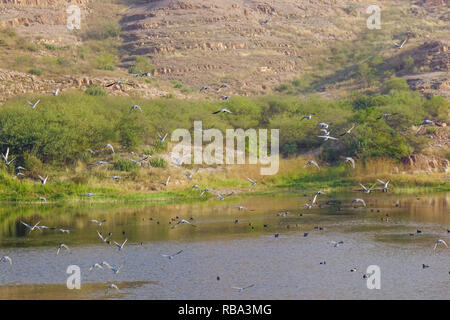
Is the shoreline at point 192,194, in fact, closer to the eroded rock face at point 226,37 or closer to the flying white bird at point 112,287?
the flying white bird at point 112,287

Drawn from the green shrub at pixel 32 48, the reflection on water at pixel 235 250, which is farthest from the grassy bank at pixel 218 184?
the green shrub at pixel 32 48

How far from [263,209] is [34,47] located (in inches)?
1822

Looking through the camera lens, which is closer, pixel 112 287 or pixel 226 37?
pixel 112 287

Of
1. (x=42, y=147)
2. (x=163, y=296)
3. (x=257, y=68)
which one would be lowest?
(x=163, y=296)

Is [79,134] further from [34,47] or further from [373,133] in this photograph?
[34,47]

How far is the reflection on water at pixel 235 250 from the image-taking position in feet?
71.1

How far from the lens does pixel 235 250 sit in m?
27.6

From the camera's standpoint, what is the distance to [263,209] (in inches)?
1503

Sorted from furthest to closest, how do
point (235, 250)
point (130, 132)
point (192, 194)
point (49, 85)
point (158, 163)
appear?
point (49, 85) → point (130, 132) → point (158, 163) → point (192, 194) → point (235, 250)

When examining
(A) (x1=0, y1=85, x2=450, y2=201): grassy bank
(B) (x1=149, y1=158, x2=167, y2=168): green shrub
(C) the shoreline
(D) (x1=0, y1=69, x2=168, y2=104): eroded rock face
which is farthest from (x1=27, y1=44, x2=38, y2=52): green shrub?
(C) the shoreline

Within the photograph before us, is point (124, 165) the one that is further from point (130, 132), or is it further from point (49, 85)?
point (49, 85)

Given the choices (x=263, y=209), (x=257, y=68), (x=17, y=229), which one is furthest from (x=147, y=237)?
(x=257, y=68)

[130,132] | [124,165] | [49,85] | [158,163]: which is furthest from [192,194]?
[49,85]

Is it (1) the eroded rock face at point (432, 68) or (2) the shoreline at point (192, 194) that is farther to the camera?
(1) the eroded rock face at point (432, 68)
